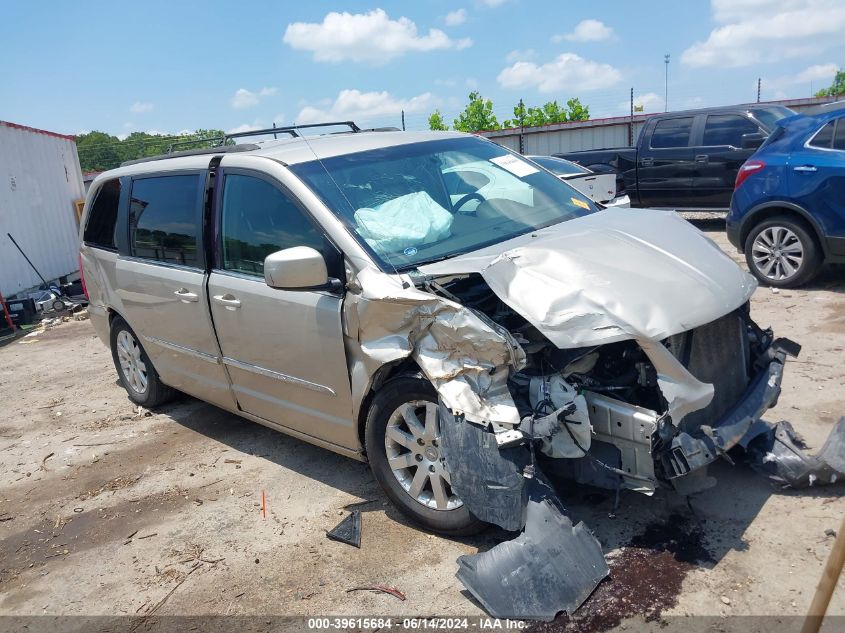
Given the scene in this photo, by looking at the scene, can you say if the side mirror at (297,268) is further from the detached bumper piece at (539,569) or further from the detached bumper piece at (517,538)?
the detached bumper piece at (539,569)

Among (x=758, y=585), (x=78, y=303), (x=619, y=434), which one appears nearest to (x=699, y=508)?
(x=758, y=585)

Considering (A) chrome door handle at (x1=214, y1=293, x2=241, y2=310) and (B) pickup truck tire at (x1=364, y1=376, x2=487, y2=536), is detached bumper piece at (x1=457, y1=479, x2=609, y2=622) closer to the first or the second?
(B) pickup truck tire at (x1=364, y1=376, x2=487, y2=536)

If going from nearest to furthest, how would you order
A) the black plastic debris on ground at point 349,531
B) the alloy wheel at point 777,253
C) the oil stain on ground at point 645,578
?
the oil stain on ground at point 645,578 → the black plastic debris on ground at point 349,531 → the alloy wheel at point 777,253

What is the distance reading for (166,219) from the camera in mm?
4883

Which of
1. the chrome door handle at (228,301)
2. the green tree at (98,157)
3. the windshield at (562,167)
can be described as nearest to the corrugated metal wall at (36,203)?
the windshield at (562,167)

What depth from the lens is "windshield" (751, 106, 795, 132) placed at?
34.6 ft

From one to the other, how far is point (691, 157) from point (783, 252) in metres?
4.12

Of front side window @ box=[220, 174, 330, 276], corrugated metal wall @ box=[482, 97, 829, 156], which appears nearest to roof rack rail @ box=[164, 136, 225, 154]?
front side window @ box=[220, 174, 330, 276]

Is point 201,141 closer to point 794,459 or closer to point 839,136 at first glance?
point 794,459

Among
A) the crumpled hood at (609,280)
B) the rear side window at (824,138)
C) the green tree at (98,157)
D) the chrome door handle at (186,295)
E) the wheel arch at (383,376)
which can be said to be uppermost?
the green tree at (98,157)

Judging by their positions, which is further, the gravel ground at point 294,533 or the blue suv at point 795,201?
the blue suv at point 795,201

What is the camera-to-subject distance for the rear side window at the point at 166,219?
462 cm

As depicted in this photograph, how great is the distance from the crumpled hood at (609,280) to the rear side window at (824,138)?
161 inches

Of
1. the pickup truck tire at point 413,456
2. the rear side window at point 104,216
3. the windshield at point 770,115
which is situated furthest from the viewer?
the windshield at point 770,115
